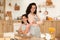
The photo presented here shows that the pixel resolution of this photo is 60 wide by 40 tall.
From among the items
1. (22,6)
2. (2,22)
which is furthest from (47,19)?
(2,22)

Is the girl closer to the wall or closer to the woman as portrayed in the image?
the woman

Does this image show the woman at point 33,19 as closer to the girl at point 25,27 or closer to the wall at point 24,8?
the girl at point 25,27

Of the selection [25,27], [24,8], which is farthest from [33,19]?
[24,8]

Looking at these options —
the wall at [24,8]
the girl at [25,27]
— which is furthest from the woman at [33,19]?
the wall at [24,8]

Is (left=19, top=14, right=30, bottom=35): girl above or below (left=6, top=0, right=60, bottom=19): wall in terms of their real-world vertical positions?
below

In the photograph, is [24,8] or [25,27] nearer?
[25,27]

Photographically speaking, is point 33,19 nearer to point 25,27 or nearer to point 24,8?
point 25,27

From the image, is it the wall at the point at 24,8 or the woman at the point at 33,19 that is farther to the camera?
the wall at the point at 24,8

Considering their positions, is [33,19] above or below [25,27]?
above

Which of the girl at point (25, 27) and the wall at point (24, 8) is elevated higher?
the wall at point (24, 8)

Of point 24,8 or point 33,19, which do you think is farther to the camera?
point 24,8

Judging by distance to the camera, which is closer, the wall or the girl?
the girl

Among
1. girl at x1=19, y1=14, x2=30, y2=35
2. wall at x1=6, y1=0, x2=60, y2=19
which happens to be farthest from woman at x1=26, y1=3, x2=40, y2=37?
wall at x1=6, y1=0, x2=60, y2=19

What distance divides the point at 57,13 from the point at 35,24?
164cm
